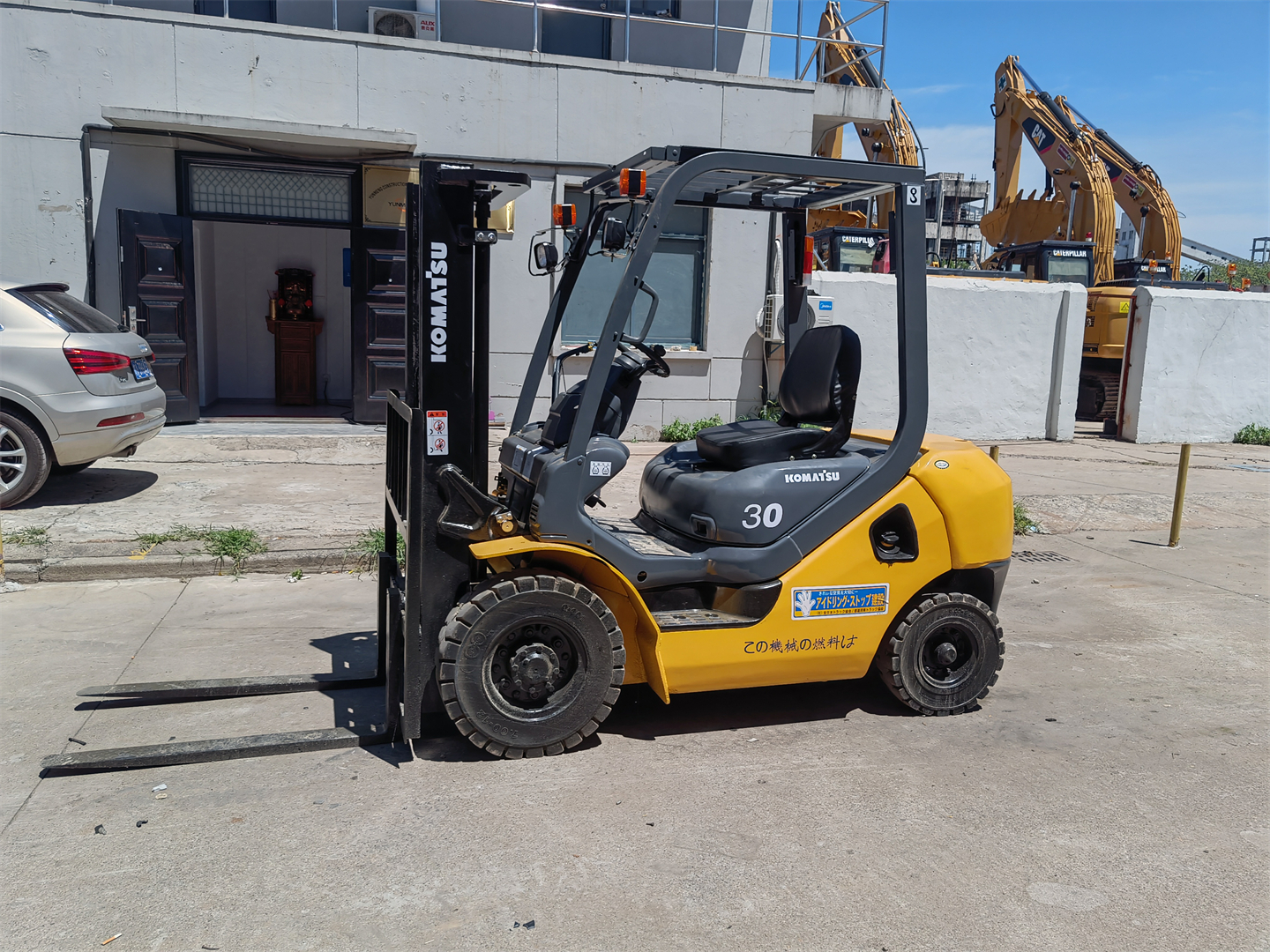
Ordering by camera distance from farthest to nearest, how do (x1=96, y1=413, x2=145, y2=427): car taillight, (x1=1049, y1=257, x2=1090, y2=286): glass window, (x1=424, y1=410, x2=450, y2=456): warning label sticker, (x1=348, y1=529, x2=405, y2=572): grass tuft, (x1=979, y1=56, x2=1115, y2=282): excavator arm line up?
(x1=979, y1=56, x2=1115, y2=282): excavator arm → (x1=1049, y1=257, x2=1090, y2=286): glass window → (x1=96, y1=413, x2=145, y2=427): car taillight → (x1=348, y1=529, x2=405, y2=572): grass tuft → (x1=424, y1=410, x2=450, y2=456): warning label sticker

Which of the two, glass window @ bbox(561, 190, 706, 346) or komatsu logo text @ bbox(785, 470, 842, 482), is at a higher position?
glass window @ bbox(561, 190, 706, 346)

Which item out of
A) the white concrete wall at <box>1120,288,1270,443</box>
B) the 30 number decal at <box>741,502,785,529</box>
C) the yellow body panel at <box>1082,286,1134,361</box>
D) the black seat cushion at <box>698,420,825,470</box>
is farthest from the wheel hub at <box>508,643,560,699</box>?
the yellow body panel at <box>1082,286,1134,361</box>

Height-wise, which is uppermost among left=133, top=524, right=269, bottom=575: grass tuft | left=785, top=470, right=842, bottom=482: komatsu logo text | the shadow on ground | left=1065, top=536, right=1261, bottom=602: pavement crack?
left=785, top=470, right=842, bottom=482: komatsu logo text

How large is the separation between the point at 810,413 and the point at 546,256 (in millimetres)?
1513

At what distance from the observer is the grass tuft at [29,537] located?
7.11m

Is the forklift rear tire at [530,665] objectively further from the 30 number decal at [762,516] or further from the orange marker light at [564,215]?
the orange marker light at [564,215]

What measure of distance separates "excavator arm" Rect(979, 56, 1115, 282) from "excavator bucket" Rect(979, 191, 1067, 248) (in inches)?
0.8

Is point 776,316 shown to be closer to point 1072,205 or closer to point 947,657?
point 947,657

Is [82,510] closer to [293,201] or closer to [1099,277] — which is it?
[293,201]

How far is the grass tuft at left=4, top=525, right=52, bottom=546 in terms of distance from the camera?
7109 mm

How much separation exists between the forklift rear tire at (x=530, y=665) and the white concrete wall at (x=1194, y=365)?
1342 cm

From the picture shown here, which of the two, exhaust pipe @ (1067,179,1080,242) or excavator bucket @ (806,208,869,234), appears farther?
exhaust pipe @ (1067,179,1080,242)

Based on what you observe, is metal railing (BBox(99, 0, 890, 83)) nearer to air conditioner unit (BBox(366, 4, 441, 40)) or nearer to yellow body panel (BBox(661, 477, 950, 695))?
air conditioner unit (BBox(366, 4, 441, 40))

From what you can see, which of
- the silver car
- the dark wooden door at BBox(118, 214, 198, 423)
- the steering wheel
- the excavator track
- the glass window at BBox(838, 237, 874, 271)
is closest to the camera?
the steering wheel
